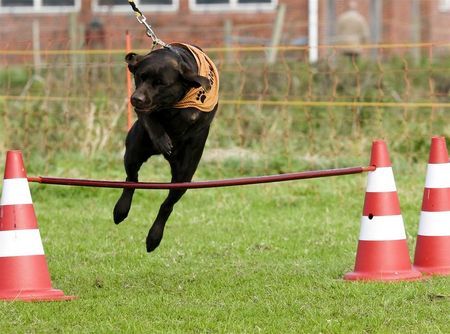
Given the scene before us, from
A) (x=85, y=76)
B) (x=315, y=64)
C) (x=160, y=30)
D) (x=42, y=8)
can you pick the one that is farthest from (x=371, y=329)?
(x=42, y=8)

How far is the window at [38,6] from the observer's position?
76.1 feet

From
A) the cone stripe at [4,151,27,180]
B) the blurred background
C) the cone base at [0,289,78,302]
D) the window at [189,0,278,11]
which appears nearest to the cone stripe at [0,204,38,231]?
the cone stripe at [4,151,27,180]

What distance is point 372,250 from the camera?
6.04 m

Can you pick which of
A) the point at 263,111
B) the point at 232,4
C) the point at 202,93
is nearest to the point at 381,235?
the point at 202,93

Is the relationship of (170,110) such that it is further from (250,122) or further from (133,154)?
(250,122)

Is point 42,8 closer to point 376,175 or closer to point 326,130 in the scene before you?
point 326,130

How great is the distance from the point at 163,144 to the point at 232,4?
57.2ft

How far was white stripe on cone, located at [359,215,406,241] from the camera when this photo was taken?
605cm

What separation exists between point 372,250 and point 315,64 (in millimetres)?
7612

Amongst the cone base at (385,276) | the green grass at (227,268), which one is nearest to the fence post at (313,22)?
the green grass at (227,268)

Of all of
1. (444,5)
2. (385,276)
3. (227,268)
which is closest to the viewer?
(385,276)

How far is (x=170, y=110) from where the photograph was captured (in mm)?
5738

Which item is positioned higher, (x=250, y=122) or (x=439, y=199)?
(x=250, y=122)

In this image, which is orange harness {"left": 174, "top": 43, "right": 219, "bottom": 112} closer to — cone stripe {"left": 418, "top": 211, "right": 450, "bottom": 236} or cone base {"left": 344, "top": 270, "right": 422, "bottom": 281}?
cone base {"left": 344, "top": 270, "right": 422, "bottom": 281}
